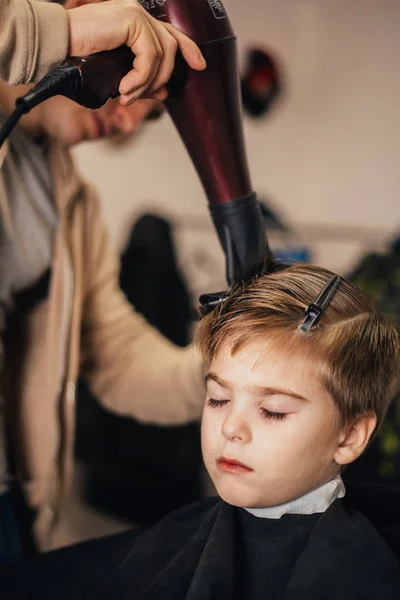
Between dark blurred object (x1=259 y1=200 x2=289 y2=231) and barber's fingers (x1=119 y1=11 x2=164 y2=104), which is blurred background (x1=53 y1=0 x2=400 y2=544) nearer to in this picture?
dark blurred object (x1=259 y1=200 x2=289 y2=231)

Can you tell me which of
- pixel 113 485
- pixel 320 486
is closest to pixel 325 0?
pixel 113 485

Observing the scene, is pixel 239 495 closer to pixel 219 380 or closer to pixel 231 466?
pixel 231 466

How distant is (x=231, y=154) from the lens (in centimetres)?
83

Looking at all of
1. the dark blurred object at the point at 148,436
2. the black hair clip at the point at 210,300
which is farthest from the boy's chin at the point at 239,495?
the dark blurred object at the point at 148,436

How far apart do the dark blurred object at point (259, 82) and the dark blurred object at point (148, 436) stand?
2.82 ft

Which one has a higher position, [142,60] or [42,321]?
[142,60]

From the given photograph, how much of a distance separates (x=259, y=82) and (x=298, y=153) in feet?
1.35

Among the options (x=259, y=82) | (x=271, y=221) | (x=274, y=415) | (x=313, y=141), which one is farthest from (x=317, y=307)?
(x=313, y=141)

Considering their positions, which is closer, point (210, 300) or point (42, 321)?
point (210, 300)

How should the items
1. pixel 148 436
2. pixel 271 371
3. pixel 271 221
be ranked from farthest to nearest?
1. pixel 271 221
2. pixel 148 436
3. pixel 271 371

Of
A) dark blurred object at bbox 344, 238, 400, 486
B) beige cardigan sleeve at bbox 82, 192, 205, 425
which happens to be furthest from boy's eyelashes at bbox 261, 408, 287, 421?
dark blurred object at bbox 344, 238, 400, 486

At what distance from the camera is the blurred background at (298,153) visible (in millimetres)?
2918

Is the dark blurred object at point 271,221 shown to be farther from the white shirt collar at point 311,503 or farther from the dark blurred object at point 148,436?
the white shirt collar at point 311,503

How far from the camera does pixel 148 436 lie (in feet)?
8.27
